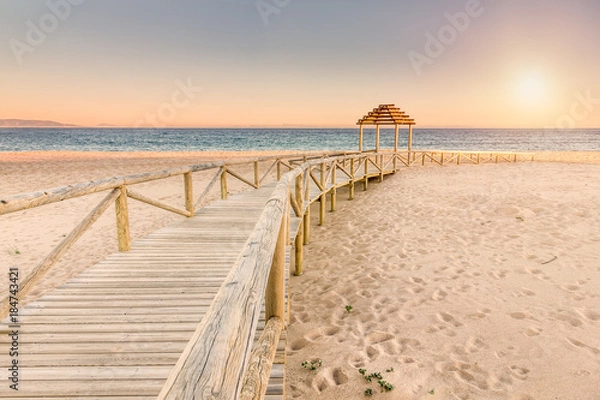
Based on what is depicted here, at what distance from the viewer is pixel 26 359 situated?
6.86ft

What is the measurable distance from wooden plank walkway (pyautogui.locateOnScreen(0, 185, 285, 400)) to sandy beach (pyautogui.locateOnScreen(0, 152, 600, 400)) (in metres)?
1.26

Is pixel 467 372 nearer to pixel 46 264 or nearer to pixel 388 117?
pixel 46 264

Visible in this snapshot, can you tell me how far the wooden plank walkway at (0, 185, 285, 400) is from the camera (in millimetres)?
1912

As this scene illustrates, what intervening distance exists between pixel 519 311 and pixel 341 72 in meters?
41.2

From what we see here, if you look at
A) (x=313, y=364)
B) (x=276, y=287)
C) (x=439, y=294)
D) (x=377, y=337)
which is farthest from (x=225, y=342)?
(x=439, y=294)

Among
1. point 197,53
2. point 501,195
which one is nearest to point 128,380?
point 501,195

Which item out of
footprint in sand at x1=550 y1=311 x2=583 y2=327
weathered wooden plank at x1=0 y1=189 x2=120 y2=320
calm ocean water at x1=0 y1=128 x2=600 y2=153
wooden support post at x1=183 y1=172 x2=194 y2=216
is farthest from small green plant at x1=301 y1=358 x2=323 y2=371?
calm ocean water at x1=0 y1=128 x2=600 y2=153

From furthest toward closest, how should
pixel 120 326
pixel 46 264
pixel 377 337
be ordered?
pixel 377 337
pixel 46 264
pixel 120 326

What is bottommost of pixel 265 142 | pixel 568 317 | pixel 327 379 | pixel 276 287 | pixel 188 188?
pixel 327 379

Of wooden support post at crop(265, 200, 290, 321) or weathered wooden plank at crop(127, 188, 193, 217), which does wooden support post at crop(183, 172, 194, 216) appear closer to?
weathered wooden plank at crop(127, 188, 193, 217)

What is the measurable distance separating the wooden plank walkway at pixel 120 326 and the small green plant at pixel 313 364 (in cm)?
101

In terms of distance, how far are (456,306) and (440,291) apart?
0.43 meters

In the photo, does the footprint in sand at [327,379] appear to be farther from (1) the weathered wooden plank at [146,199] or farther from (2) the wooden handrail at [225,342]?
(1) the weathered wooden plank at [146,199]

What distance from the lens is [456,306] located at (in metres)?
4.18
